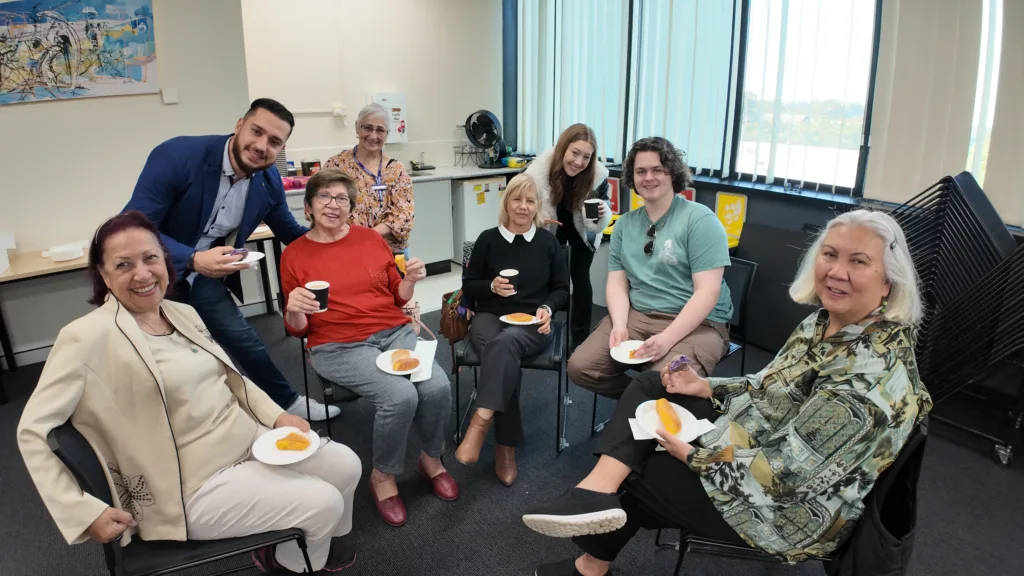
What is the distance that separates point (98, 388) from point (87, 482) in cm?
23

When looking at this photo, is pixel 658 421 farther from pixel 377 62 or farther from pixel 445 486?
pixel 377 62

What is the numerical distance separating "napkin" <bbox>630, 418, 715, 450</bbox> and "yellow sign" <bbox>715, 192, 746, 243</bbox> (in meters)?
2.52

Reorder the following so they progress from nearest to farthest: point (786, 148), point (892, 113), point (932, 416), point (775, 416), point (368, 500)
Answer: point (775, 416) → point (368, 500) → point (932, 416) → point (892, 113) → point (786, 148)

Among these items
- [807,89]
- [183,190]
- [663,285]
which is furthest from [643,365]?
[807,89]

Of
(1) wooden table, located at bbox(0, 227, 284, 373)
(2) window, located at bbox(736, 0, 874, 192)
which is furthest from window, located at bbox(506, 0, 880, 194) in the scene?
(1) wooden table, located at bbox(0, 227, 284, 373)

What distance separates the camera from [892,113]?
10.8ft

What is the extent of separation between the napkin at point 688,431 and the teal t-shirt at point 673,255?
85 centimetres

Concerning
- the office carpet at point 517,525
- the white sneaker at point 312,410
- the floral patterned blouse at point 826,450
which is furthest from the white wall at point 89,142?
the floral patterned blouse at point 826,450

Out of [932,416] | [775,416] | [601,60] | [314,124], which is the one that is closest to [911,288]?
[775,416]

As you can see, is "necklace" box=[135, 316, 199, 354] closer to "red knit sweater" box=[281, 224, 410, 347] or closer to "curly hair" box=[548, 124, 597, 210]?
"red knit sweater" box=[281, 224, 410, 347]

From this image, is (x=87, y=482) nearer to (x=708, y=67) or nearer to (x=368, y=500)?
(x=368, y=500)

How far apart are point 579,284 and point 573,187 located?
68 cm

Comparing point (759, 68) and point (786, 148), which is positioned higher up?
point (759, 68)

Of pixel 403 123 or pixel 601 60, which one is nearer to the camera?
pixel 601 60
